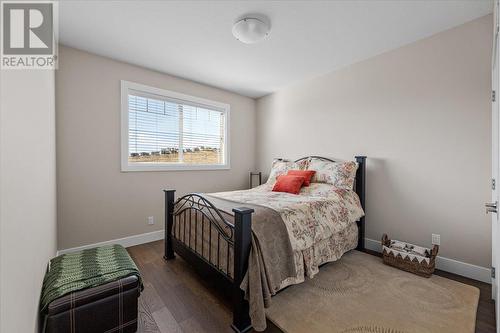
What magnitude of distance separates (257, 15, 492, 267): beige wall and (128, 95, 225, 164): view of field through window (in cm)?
A: 197

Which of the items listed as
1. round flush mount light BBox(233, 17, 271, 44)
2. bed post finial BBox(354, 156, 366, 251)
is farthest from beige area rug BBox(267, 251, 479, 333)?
round flush mount light BBox(233, 17, 271, 44)

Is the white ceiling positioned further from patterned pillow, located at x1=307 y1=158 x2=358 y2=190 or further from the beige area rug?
the beige area rug

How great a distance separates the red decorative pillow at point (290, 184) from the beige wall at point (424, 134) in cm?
83

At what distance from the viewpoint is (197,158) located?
387 centimetres

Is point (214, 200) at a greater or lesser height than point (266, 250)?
greater

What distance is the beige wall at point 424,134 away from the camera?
219cm

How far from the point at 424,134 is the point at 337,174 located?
105 cm

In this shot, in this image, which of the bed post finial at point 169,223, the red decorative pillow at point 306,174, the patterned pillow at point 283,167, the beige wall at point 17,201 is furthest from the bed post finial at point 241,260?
the patterned pillow at point 283,167

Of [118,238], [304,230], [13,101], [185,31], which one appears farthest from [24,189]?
[118,238]

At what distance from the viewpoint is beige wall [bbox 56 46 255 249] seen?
8.54 feet

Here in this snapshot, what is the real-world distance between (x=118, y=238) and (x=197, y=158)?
1673mm

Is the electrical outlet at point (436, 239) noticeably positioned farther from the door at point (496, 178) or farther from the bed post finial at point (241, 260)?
the bed post finial at point (241, 260)

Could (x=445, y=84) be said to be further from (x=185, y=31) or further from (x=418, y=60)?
(x=185, y=31)

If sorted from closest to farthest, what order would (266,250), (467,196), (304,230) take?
(266,250)
(304,230)
(467,196)
